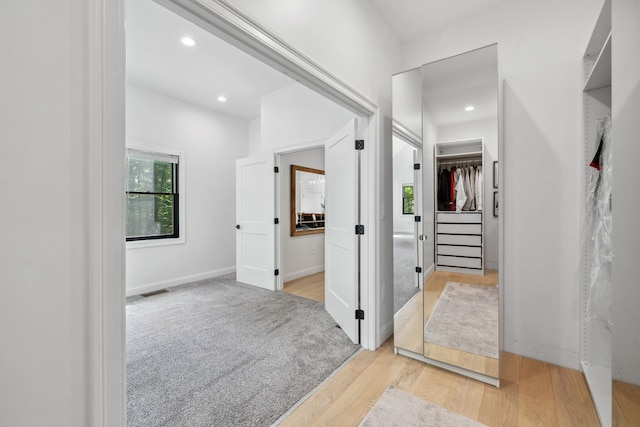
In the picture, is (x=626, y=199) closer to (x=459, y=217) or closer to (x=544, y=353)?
(x=459, y=217)

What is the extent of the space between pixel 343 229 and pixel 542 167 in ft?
5.67

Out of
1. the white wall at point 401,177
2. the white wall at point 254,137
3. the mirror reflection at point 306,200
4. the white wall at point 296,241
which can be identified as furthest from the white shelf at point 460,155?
the white wall at point 254,137

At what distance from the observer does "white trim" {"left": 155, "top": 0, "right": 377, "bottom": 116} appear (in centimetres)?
108

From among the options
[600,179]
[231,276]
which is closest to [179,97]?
[231,276]

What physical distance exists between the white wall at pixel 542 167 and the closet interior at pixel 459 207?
1.09 feet

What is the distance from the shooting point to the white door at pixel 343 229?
245 centimetres

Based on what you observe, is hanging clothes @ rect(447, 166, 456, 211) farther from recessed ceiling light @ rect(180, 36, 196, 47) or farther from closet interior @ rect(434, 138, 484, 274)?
recessed ceiling light @ rect(180, 36, 196, 47)

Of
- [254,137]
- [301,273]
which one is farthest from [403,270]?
[254,137]

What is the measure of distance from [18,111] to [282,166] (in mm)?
3779

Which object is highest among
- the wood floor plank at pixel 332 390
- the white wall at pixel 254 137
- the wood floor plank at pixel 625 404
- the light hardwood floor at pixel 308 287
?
the white wall at pixel 254 137

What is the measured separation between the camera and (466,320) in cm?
202

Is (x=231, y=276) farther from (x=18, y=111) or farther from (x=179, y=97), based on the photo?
(x=18, y=111)

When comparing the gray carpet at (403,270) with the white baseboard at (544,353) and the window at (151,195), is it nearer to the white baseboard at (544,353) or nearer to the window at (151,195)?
the white baseboard at (544,353)

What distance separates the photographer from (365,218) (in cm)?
237
